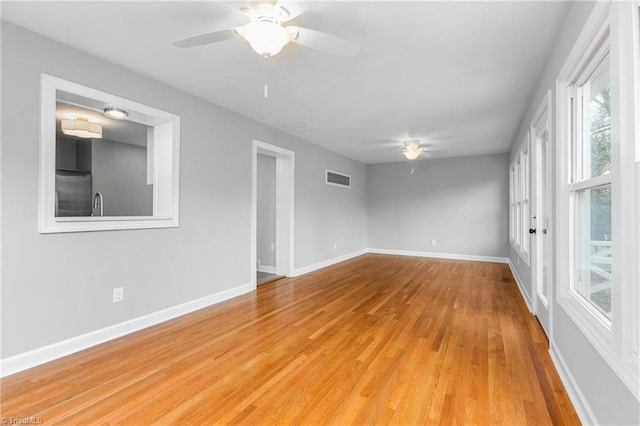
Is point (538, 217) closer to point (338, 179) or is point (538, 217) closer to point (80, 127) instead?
point (338, 179)

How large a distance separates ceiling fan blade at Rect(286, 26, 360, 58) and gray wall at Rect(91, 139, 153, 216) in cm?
444

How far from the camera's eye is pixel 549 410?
165 cm

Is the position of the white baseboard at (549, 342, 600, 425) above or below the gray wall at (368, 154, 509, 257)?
below

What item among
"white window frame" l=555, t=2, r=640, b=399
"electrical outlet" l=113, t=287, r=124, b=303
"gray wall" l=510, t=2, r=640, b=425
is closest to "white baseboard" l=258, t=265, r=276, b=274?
"electrical outlet" l=113, t=287, r=124, b=303

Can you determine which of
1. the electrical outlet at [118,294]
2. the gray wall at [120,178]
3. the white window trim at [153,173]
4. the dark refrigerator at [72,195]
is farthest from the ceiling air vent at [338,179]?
the electrical outlet at [118,294]

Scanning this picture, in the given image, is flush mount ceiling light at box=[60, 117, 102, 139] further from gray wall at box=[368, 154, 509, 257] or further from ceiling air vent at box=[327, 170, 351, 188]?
gray wall at box=[368, 154, 509, 257]

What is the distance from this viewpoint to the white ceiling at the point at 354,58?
1868 mm

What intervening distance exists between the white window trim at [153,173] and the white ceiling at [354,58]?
1.11 ft

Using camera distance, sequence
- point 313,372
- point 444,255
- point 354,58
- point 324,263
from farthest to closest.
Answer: point 444,255 → point 324,263 → point 354,58 → point 313,372

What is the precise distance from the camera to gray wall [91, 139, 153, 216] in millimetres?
5270

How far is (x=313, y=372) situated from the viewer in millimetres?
2039

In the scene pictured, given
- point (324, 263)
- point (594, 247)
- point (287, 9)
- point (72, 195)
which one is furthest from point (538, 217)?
point (72, 195)

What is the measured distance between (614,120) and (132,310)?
3604 mm

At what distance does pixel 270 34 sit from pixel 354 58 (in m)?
0.94
